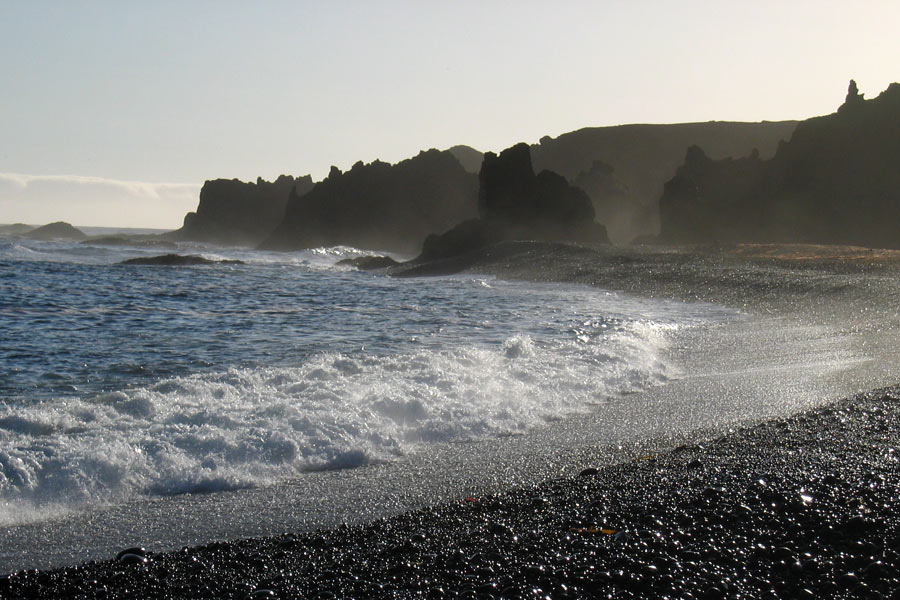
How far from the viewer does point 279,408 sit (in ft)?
27.9

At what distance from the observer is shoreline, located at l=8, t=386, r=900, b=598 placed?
4.19m

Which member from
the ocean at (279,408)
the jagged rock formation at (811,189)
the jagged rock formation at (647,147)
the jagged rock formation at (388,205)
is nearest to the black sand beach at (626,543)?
the ocean at (279,408)

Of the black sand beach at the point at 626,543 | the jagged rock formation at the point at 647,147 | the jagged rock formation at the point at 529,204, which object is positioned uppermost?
the jagged rock formation at the point at 647,147

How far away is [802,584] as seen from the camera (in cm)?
409

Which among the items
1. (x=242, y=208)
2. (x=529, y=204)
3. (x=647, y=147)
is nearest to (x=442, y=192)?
(x=529, y=204)

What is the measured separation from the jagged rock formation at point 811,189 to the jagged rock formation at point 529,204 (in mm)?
8137

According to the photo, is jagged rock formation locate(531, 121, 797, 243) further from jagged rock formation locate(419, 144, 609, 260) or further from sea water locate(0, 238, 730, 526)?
sea water locate(0, 238, 730, 526)

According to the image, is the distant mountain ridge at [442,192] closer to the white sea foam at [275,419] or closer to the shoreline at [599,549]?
the white sea foam at [275,419]

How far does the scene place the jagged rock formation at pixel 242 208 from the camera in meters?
140

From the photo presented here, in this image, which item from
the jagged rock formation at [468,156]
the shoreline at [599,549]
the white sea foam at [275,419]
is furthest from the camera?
the jagged rock formation at [468,156]

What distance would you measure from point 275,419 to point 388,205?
91.5 m

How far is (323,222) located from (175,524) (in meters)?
97.5

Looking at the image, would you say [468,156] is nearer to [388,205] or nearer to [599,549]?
[388,205]

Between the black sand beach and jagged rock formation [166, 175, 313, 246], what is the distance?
135807 mm
